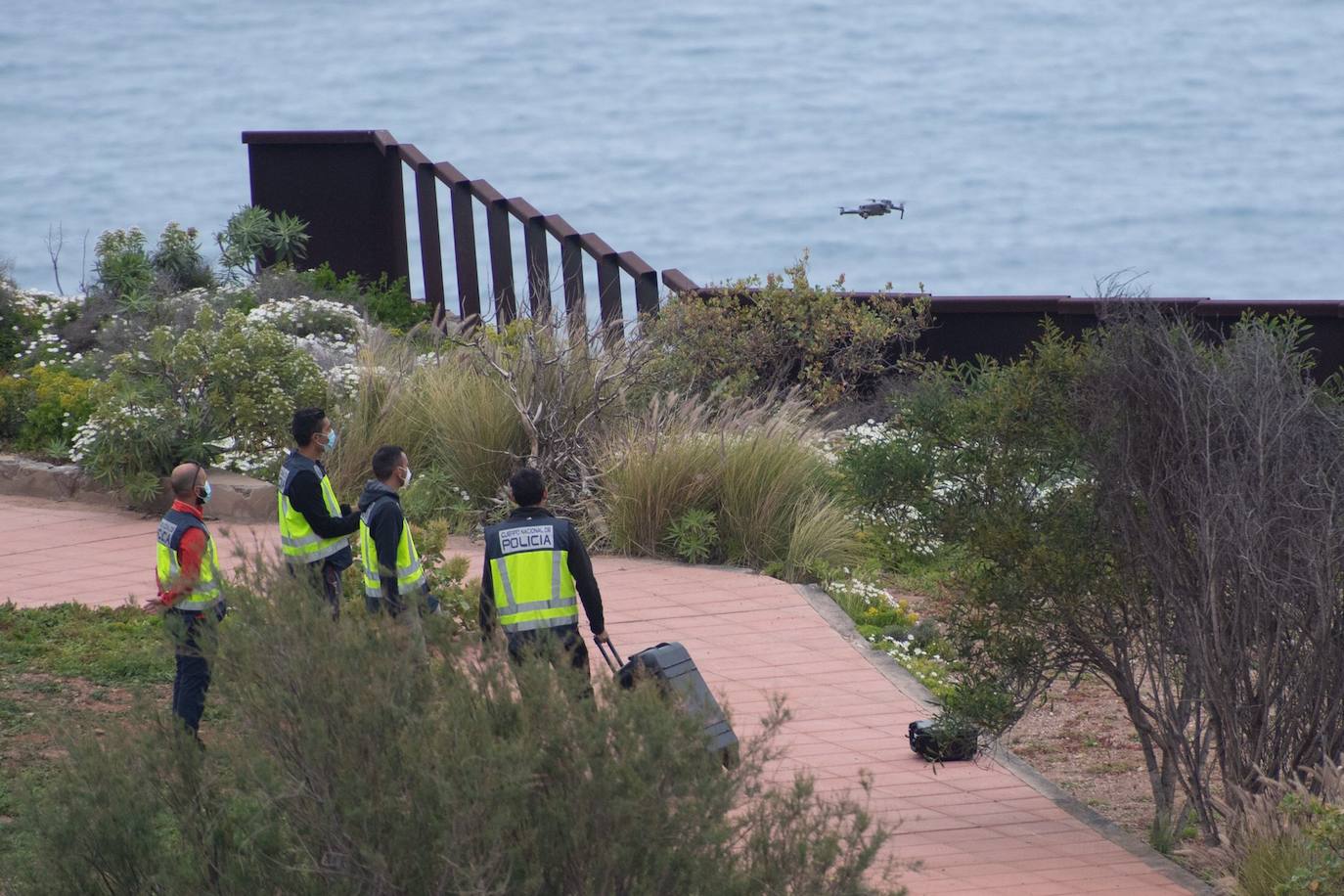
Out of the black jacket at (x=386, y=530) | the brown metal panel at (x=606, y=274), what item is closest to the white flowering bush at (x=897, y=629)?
the black jacket at (x=386, y=530)

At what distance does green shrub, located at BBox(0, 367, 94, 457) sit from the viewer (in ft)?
49.2

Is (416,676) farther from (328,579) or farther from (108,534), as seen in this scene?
(108,534)

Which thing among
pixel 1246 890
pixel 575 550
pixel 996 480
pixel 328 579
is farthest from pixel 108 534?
pixel 1246 890

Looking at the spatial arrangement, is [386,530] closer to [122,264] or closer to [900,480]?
[900,480]

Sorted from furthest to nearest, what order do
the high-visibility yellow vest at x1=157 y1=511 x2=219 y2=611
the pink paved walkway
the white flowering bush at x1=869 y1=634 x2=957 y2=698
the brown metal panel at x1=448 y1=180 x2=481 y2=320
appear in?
the brown metal panel at x1=448 y1=180 x2=481 y2=320 < the white flowering bush at x1=869 y1=634 x2=957 y2=698 < the high-visibility yellow vest at x1=157 y1=511 x2=219 y2=611 < the pink paved walkway

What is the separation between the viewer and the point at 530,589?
7.40 m

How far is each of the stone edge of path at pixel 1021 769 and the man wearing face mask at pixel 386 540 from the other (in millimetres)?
2352

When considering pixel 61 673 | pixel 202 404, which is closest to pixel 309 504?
pixel 61 673

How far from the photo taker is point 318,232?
19953 mm

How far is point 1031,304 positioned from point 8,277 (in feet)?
34.7

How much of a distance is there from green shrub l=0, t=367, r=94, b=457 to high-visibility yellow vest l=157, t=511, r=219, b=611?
7164mm

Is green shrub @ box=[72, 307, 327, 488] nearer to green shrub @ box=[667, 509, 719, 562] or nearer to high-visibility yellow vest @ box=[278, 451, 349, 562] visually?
green shrub @ box=[667, 509, 719, 562]

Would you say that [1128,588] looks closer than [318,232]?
Yes

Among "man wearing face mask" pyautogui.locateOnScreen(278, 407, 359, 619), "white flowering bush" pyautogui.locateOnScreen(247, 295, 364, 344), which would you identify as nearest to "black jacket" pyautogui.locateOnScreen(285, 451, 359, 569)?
"man wearing face mask" pyautogui.locateOnScreen(278, 407, 359, 619)
